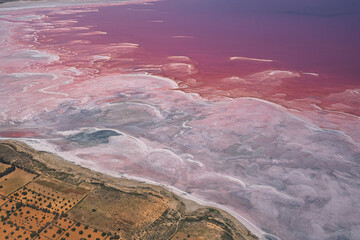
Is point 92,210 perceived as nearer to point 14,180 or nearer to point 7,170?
point 14,180

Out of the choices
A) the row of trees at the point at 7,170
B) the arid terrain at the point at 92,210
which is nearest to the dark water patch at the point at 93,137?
the arid terrain at the point at 92,210

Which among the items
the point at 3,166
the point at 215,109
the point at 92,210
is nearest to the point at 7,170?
the point at 3,166

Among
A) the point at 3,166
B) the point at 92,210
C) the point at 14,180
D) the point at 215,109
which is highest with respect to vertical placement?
the point at 215,109

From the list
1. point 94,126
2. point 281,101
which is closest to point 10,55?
point 94,126

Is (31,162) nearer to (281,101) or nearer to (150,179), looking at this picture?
(150,179)

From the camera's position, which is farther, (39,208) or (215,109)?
(215,109)

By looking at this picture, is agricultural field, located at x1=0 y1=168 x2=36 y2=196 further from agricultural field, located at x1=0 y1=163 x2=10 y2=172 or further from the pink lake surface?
the pink lake surface
